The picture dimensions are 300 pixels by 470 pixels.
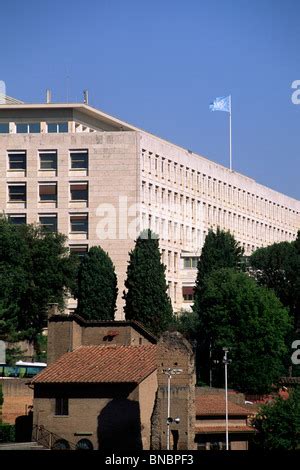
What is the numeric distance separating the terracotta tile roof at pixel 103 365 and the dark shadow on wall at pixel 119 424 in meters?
1.34

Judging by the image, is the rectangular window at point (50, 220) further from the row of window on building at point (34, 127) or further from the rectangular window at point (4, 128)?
the rectangular window at point (4, 128)

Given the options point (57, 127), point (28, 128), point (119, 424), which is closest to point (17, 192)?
→ point (28, 128)

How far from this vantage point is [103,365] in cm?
8025

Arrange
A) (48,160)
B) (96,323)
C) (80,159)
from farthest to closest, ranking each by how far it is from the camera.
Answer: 1. (48,160)
2. (80,159)
3. (96,323)

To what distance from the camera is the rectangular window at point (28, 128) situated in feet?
463

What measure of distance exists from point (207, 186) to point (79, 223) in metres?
22.3

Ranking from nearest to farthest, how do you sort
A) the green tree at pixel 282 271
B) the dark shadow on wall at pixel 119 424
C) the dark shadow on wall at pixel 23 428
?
the dark shadow on wall at pixel 119 424, the dark shadow on wall at pixel 23 428, the green tree at pixel 282 271

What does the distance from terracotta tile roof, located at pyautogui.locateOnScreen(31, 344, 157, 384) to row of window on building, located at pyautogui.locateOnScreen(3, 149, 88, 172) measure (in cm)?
5424

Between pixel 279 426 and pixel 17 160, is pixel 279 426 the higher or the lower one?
the lower one

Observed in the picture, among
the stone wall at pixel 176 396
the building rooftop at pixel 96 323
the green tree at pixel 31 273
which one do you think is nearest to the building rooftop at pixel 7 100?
the green tree at pixel 31 273

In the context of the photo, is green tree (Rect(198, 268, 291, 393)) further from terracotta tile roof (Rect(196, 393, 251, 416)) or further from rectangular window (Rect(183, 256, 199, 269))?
rectangular window (Rect(183, 256, 199, 269))

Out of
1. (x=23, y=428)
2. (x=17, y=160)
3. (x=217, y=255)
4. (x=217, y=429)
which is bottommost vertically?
(x=23, y=428)

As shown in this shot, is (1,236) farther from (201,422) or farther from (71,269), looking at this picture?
(201,422)

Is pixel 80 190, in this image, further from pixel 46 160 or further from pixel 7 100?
pixel 7 100
